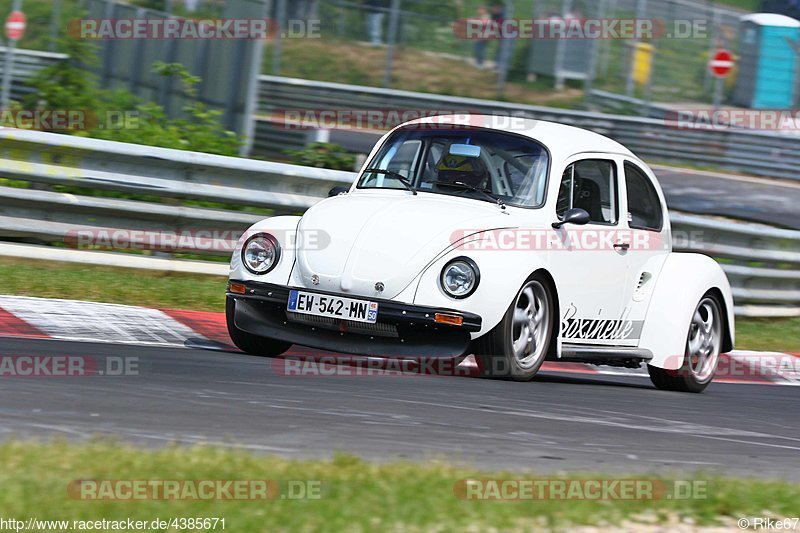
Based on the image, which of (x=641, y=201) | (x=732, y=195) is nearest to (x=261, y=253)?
(x=641, y=201)

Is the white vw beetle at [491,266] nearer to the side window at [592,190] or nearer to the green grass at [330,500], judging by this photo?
the side window at [592,190]

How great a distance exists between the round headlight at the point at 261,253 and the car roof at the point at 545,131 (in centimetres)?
152

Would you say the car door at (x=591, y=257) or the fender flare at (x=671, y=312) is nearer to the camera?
the car door at (x=591, y=257)

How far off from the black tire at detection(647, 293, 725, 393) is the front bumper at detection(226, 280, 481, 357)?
2.23 meters

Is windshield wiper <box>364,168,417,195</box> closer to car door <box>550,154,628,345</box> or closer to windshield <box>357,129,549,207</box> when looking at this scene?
windshield <box>357,129,549,207</box>

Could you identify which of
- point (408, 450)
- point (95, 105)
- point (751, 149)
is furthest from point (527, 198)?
point (751, 149)

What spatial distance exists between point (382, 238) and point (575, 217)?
1.29 m

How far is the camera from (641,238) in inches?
342

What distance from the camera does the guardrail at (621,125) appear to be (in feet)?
85.5

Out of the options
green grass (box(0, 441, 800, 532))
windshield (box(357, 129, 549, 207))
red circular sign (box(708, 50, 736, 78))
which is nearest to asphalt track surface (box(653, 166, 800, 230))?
red circular sign (box(708, 50, 736, 78))

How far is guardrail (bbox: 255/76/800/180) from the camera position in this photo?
26.1 metres

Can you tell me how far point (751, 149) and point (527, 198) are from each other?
1954cm

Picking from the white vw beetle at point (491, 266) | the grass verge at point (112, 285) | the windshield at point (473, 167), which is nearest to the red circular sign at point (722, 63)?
the grass verge at point (112, 285)

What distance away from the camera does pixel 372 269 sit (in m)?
7.18
